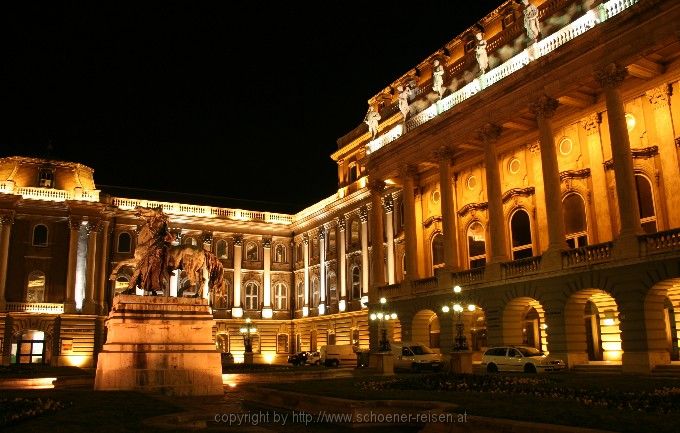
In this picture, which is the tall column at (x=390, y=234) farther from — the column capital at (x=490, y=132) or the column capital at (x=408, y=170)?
the column capital at (x=490, y=132)

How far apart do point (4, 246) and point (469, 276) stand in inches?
1648

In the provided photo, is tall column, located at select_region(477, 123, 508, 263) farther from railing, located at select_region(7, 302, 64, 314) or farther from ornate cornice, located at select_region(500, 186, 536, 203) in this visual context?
railing, located at select_region(7, 302, 64, 314)

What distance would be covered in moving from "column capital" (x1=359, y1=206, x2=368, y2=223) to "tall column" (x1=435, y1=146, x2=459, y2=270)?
16.7 meters

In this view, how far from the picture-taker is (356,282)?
56.2 metres

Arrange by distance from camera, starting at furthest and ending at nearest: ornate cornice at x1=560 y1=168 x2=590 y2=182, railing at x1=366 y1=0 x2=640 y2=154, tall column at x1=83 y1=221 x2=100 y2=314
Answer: tall column at x1=83 y1=221 x2=100 y2=314
ornate cornice at x1=560 y1=168 x2=590 y2=182
railing at x1=366 y1=0 x2=640 y2=154

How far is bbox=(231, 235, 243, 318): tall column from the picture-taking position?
65.3 m

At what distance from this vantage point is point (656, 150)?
29797mm

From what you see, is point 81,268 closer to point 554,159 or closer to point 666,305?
point 554,159

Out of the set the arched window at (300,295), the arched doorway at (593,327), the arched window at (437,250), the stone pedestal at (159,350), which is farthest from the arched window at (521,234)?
the arched window at (300,295)

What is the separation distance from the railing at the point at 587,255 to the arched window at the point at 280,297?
42.9 m

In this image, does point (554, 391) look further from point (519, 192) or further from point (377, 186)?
point (377, 186)

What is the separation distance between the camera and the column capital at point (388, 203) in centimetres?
5097

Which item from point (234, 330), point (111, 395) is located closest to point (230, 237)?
point (234, 330)

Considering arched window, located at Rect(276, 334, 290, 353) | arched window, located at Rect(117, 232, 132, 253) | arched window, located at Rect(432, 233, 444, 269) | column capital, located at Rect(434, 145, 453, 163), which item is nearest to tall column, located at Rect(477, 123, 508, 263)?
column capital, located at Rect(434, 145, 453, 163)
